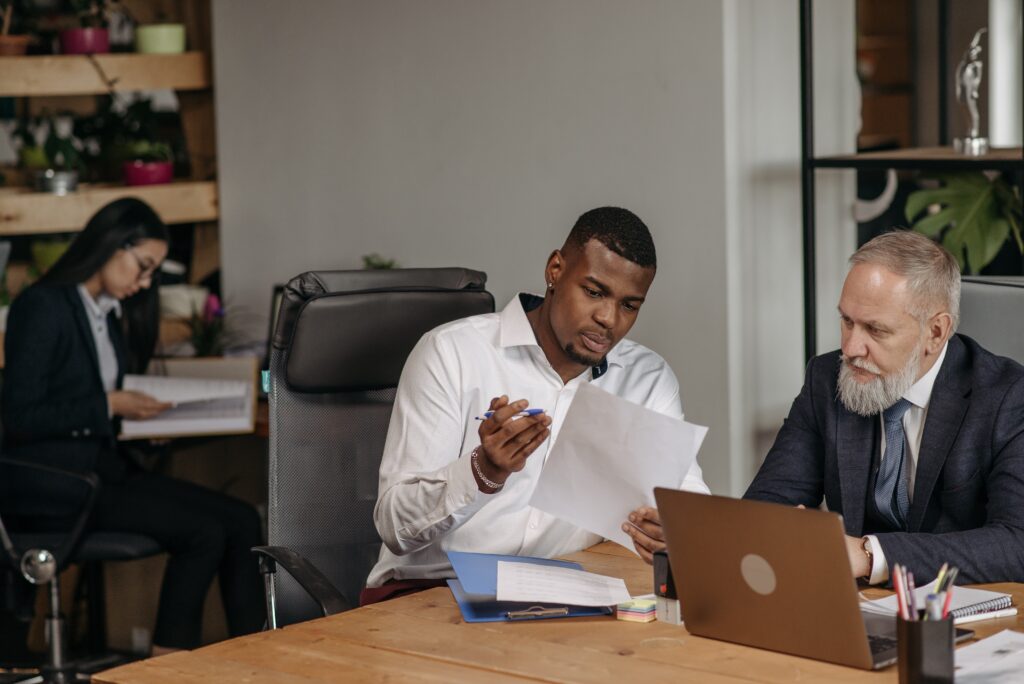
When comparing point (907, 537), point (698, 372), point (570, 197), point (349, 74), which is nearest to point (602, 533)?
point (907, 537)

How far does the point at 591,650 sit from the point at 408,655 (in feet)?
0.75

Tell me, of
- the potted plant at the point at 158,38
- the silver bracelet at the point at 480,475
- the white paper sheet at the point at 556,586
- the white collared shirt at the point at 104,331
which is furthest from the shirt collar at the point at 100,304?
the white paper sheet at the point at 556,586

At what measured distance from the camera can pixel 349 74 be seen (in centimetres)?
423

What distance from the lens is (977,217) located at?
3320 millimetres

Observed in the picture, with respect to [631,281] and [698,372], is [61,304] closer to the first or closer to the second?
[698,372]

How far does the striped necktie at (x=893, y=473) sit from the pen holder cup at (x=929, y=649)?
0.74m

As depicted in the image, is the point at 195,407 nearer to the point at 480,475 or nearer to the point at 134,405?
the point at 134,405

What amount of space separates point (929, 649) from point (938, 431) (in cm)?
73

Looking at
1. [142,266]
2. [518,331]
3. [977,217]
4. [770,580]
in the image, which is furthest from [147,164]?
[770,580]

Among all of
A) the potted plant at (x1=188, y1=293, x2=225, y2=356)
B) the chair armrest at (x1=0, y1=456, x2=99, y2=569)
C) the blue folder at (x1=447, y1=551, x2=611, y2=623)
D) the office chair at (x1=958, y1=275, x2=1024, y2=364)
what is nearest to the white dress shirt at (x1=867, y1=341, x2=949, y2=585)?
the office chair at (x1=958, y1=275, x2=1024, y2=364)

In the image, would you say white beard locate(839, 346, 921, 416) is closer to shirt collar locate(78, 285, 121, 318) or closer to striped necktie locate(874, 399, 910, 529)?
striped necktie locate(874, 399, 910, 529)

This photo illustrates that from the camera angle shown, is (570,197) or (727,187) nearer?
(727,187)

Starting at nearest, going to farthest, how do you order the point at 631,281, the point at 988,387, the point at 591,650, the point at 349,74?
the point at 591,650
the point at 988,387
the point at 631,281
the point at 349,74

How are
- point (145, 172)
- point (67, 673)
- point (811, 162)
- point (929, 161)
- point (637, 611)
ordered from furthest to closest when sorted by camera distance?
point (145, 172), point (67, 673), point (811, 162), point (929, 161), point (637, 611)
